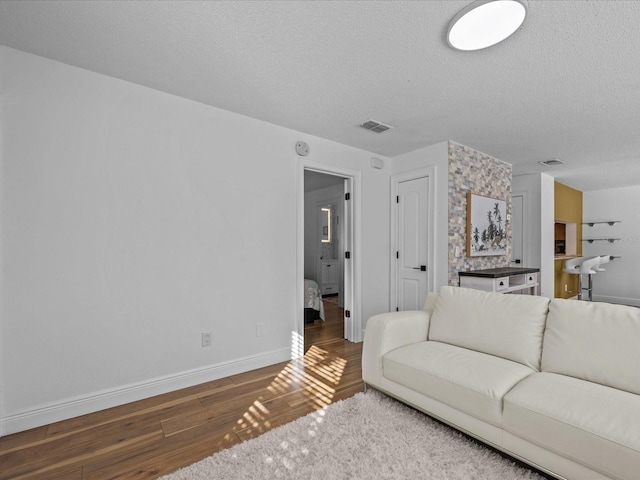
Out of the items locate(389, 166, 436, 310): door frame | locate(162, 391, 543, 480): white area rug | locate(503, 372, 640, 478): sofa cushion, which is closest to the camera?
locate(503, 372, 640, 478): sofa cushion

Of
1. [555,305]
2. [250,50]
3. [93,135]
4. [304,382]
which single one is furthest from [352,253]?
[93,135]

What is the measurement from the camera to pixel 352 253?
155 inches

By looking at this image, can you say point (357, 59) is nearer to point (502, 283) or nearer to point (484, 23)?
point (484, 23)

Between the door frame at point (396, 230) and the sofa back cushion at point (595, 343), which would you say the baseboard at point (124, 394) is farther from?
the sofa back cushion at point (595, 343)

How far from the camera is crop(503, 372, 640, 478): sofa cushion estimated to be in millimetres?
1290

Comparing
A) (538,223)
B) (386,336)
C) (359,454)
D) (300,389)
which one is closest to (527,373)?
(386,336)

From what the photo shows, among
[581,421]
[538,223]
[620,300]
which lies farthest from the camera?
[620,300]

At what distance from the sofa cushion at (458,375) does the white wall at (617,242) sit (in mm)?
7101

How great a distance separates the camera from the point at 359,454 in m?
1.76

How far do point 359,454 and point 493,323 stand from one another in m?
1.24

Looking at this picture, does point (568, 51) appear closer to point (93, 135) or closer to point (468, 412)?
point (468, 412)

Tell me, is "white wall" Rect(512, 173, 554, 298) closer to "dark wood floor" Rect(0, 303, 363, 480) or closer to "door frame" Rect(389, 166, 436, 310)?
"door frame" Rect(389, 166, 436, 310)

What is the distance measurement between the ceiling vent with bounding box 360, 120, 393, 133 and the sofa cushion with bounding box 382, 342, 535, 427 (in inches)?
84.5

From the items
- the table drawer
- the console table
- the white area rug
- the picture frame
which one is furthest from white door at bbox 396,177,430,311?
the white area rug
